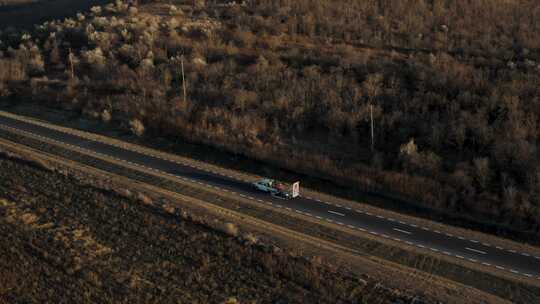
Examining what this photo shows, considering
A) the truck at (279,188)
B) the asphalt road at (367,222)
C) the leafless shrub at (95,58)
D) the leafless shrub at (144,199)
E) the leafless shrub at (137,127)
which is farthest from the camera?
the leafless shrub at (95,58)

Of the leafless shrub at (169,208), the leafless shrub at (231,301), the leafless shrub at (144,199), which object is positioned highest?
the leafless shrub at (144,199)

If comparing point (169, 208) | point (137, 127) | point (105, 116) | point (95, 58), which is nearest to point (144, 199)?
point (169, 208)

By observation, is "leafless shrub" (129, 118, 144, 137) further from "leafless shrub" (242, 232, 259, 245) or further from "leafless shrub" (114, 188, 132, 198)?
"leafless shrub" (242, 232, 259, 245)

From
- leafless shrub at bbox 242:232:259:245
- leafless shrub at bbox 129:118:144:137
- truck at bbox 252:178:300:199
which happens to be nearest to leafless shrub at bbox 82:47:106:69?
leafless shrub at bbox 129:118:144:137

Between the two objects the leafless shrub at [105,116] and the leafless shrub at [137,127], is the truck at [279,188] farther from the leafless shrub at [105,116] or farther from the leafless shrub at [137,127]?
the leafless shrub at [105,116]

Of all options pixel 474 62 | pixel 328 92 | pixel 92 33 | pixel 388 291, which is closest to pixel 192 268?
pixel 388 291

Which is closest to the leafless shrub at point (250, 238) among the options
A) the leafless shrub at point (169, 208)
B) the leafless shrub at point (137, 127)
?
the leafless shrub at point (169, 208)
